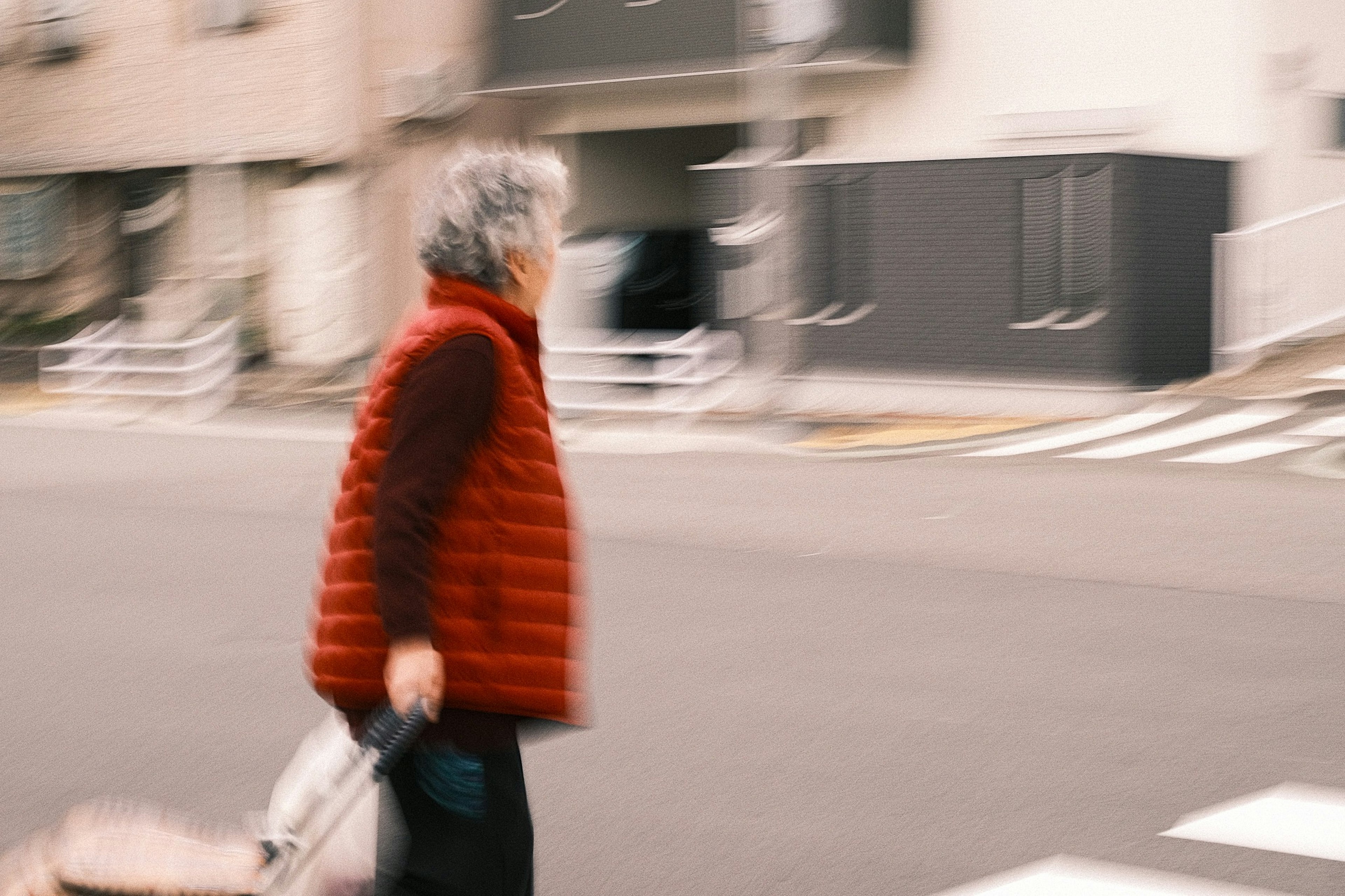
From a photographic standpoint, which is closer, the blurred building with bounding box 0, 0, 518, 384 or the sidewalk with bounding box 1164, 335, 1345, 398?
the sidewalk with bounding box 1164, 335, 1345, 398

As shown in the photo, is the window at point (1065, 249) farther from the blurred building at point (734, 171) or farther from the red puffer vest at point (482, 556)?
the red puffer vest at point (482, 556)

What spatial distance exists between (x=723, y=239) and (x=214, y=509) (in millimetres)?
7629

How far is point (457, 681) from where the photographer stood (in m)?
3.35

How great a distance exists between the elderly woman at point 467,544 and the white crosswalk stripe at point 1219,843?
1.75 meters

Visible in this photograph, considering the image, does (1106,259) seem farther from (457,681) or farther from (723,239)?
(457,681)

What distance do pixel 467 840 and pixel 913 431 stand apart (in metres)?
15.1

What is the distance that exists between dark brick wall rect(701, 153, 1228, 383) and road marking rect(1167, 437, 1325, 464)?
3.09 m

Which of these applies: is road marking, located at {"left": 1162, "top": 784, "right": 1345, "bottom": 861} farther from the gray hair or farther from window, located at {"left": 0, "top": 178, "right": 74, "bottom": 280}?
window, located at {"left": 0, "top": 178, "right": 74, "bottom": 280}

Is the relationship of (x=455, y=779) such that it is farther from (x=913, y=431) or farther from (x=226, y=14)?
(x=226, y=14)

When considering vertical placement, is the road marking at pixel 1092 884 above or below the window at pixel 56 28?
below

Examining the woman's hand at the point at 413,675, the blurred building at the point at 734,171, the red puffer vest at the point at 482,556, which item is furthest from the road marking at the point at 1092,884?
the blurred building at the point at 734,171

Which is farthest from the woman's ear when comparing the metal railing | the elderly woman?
the metal railing

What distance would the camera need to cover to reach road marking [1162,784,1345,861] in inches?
204

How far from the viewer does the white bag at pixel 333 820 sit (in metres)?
3.27
